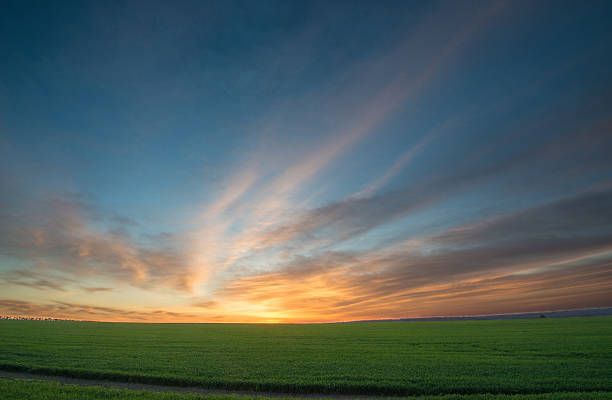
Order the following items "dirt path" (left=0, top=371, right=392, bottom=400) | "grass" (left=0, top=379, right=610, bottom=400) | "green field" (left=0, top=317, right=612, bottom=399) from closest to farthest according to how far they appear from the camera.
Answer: "grass" (left=0, top=379, right=610, bottom=400)
"dirt path" (left=0, top=371, right=392, bottom=400)
"green field" (left=0, top=317, right=612, bottom=399)

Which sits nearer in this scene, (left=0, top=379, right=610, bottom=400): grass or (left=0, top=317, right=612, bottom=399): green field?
(left=0, top=379, right=610, bottom=400): grass

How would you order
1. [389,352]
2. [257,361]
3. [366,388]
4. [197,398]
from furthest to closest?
[389,352] < [257,361] < [366,388] < [197,398]

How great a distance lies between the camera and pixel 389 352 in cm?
2909

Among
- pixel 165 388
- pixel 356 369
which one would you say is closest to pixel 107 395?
pixel 165 388

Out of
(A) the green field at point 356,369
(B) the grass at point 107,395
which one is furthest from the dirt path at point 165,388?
(B) the grass at point 107,395

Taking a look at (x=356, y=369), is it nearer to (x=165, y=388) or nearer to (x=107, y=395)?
(x=165, y=388)

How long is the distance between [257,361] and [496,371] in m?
16.6

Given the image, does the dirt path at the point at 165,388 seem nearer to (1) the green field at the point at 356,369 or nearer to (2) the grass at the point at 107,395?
(1) the green field at the point at 356,369

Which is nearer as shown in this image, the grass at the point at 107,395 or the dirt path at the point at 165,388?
the grass at the point at 107,395

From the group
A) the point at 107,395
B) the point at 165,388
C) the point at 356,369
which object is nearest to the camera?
the point at 107,395

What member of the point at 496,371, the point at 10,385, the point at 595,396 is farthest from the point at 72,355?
the point at 595,396

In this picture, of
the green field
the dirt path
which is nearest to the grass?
the green field

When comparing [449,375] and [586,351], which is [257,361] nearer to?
[449,375]

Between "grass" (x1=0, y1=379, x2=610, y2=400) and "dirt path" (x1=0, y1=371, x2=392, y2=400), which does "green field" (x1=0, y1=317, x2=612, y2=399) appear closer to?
"dirt path" (x1=0, y1=371, x2=392, y2=400)
